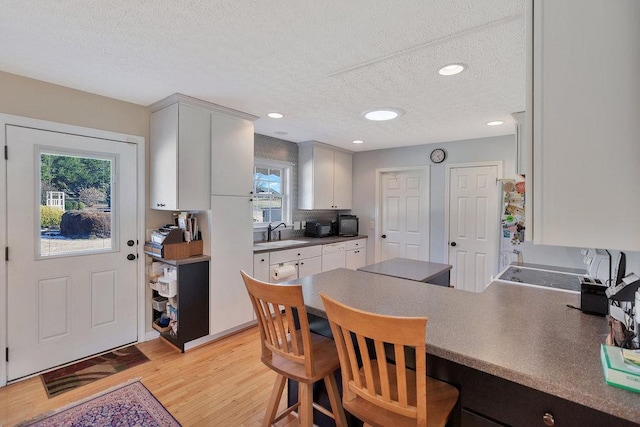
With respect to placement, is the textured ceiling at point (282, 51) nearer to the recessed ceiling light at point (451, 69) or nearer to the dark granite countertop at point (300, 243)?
the recessed ceiling light at point (451, 69)

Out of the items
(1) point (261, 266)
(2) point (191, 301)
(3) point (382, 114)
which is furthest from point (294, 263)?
(3) point (382, 114)

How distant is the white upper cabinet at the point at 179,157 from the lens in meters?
2.75

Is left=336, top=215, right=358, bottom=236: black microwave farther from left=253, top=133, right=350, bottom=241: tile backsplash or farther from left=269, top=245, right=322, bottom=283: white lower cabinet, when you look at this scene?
left=269, top=245, right=322, bottom=283: white lower cabinet

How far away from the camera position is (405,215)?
4867mm

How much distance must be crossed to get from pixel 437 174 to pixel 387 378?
13.0ft

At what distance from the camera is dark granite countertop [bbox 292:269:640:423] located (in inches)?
35.1

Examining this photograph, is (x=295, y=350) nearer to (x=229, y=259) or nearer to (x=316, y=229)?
(x=229, y=259)

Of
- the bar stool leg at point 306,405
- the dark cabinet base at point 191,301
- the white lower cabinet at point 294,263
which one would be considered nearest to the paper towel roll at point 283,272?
the white lower cabinet at point 294,263

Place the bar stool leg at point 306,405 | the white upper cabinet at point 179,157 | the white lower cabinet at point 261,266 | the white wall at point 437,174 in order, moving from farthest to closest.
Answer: the white lower cabinet at point 261,266
the white wall at point 437,174
the white upper cabinet at point 179,157
the bar stool leg at point 306,405

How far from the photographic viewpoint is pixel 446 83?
235cm

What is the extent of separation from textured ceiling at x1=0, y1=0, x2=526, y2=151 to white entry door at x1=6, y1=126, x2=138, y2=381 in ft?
1.92

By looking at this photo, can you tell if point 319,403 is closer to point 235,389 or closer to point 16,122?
point 235,389

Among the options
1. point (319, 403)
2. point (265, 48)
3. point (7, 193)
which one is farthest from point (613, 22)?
point (7, 193)

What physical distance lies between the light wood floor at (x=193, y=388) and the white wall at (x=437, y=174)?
2.72 meters
